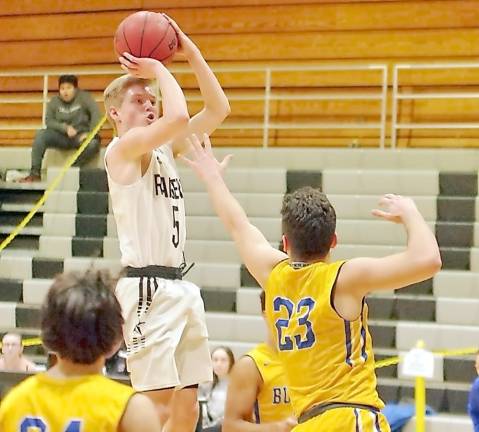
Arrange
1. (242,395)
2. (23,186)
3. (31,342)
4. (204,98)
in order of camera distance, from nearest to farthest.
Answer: (242,395) < (204,98) < (31,342) < (23,186)

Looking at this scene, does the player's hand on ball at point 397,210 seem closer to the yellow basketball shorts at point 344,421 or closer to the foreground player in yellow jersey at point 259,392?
the yellow basketball shorts at point 344,421

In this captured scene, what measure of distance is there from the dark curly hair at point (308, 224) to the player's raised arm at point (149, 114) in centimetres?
99

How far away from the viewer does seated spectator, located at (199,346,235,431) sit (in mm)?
7289

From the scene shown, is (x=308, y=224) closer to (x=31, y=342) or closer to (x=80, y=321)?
(x=80, y=321)

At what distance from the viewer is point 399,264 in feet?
9.63

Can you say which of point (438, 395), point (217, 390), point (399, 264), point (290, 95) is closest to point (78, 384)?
point (399, 264)

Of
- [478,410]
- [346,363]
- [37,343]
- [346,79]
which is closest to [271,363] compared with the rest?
[346,363]

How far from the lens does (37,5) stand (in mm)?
11758

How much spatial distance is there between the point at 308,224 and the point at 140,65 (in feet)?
4.81

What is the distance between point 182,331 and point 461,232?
507 cm

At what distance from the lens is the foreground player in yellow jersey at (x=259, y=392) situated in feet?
12.8

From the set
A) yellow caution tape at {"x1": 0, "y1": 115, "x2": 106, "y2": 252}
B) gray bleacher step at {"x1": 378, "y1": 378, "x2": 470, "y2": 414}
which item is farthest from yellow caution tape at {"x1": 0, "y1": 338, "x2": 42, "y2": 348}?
gray bleacher step at {"x1": 378, "y1": 378, "x2": 470, "y2": 414}

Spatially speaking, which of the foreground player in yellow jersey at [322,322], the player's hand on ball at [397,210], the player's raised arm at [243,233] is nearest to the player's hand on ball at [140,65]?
the player's raised arm at [243,233]

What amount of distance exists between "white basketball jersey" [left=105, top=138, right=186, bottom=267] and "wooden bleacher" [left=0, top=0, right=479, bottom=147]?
→ 6.42 meters
